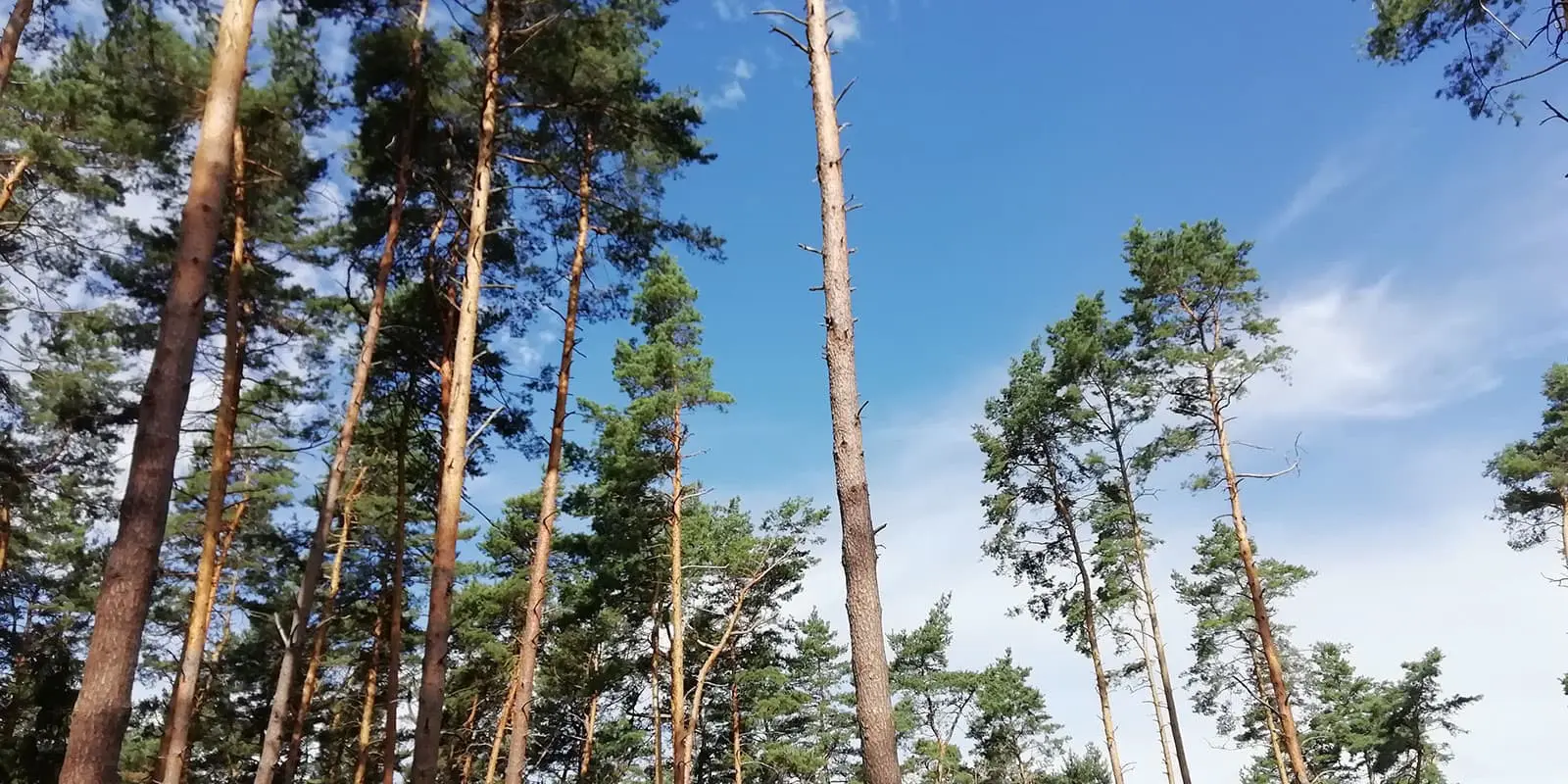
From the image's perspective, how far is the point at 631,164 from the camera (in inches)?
441

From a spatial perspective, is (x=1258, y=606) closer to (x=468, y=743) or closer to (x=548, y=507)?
(x=548, y=507)

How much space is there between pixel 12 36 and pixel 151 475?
7.43 m

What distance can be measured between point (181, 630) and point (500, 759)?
9.30 meters

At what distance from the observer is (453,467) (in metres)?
8.02

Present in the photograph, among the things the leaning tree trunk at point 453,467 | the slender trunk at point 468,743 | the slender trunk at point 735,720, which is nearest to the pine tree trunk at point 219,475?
the leaning tree trunk at point 453,467

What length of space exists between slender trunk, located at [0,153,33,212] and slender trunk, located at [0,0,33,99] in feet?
11.0

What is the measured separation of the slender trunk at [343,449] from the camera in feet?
29.1

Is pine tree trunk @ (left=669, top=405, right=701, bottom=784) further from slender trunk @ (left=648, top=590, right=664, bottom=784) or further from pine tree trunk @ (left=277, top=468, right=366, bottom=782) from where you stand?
pine tree trunk @ (left=277, top=468, right=366, bottom=782)

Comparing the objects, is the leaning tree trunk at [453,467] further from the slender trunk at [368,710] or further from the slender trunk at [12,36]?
the slender trunk at [368,710]

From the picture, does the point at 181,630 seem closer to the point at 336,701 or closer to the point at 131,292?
the point at 336,701

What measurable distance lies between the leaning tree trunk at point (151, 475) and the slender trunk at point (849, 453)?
4256mm

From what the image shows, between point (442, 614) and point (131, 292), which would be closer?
point (442, 614)

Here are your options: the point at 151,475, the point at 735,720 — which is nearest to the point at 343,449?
the point at 151,475

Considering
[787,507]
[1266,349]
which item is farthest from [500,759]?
[1266,349]
